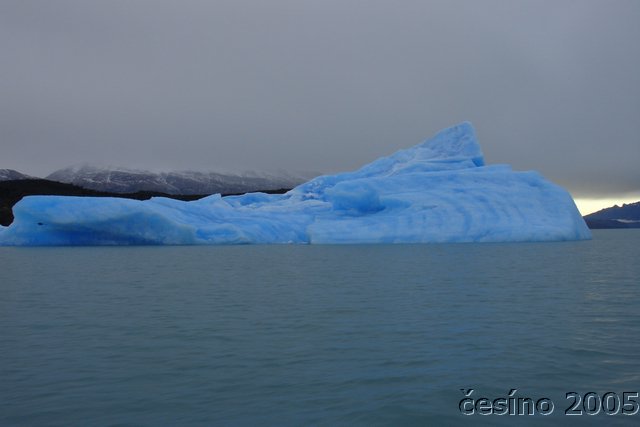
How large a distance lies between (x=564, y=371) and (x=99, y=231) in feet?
84.8

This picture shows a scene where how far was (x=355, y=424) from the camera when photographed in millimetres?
3932

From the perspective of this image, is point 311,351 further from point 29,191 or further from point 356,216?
point 29,191

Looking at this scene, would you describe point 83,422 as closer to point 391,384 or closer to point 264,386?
point 264,386

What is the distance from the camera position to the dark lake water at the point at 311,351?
4242mm

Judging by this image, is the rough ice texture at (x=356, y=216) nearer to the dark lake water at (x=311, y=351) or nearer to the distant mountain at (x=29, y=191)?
the dark lake water at (x=311, y=351)

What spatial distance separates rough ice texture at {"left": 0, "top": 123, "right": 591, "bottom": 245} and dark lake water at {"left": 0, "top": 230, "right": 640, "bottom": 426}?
1414cm

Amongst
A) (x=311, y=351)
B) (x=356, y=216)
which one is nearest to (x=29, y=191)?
(x=356, y=216)

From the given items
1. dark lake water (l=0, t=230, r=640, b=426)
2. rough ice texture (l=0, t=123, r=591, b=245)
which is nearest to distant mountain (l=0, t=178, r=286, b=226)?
rough ice texture (l=0, t=123, r=591, b=245)

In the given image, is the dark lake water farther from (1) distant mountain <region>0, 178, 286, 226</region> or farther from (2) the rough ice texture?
(1) distant mountain <region>0, 178, 286, 226</region>

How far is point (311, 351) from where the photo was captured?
5.91 meters

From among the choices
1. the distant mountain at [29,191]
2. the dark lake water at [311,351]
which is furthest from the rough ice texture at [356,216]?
the distant mountain at [29,191]

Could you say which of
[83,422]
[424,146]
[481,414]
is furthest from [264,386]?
[424,146]

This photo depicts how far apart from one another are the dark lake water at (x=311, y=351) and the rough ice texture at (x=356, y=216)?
1414 centimetres

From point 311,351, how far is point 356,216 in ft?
78.4
